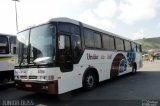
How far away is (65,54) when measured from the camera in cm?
780

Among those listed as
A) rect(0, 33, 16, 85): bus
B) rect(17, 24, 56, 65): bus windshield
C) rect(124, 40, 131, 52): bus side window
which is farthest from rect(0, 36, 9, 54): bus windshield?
rect(124, 40, 131, 52): bus side window

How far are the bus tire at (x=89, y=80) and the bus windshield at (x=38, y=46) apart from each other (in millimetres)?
2541

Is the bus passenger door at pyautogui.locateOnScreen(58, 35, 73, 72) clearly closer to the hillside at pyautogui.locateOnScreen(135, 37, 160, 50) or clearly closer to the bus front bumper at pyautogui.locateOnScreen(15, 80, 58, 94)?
the bus front bumper at pyautogui.locateOnScreen(15, 80, 58, 94)

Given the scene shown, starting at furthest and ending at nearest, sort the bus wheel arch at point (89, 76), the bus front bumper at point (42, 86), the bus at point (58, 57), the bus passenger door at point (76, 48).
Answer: the bus wheel arch at point (89, 76), the bus passenger door at point (76, 48), the bus at point (58, 57), the bus front bumper at point (42, 86)

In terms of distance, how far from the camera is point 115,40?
1320 cm

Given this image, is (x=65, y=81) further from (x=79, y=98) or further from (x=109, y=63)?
(x=109, y=63)

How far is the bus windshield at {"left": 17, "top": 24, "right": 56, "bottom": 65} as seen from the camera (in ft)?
24.1

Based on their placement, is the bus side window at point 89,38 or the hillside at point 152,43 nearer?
the bus side window at point 89,38

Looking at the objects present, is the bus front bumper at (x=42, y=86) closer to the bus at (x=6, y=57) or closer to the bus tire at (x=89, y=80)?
the bus tire at (x=89, y=80)

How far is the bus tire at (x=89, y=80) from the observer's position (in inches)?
361

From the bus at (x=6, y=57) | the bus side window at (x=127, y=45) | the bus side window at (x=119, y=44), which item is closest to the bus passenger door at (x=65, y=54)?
the bus at (x=6, y=57)

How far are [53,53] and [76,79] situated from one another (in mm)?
1819

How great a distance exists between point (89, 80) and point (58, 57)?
9.12 ft

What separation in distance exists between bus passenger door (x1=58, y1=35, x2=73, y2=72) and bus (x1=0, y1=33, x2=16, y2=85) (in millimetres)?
4846
